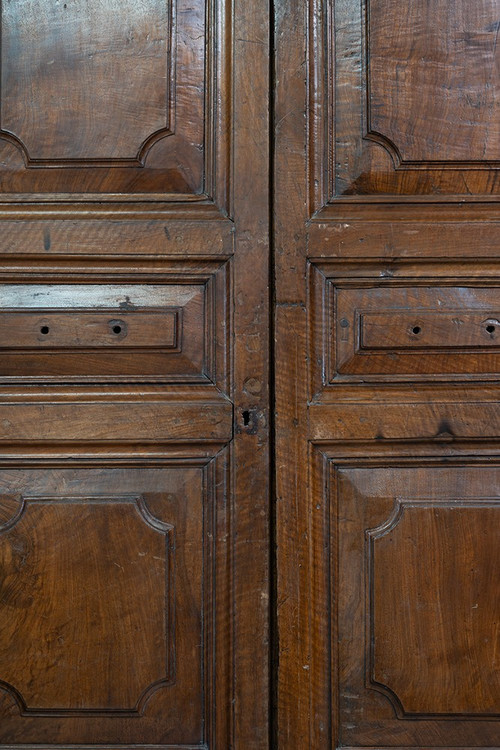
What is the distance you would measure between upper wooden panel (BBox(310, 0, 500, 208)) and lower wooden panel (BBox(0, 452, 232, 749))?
0.53 meters

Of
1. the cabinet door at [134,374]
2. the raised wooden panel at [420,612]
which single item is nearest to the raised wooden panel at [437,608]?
the raised wooden panel at [420,612]

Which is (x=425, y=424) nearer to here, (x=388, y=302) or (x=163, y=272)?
(x=388, y=302)

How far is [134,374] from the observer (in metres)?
0.88

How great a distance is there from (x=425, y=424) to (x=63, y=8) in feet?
2.84

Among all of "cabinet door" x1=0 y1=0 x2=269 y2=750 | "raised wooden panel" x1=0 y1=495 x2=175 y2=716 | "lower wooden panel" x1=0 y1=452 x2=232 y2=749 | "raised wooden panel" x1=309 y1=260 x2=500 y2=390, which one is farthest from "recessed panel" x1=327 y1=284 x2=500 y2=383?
"raised wooden panel" x1=0 y1=495 x2=175 y2=716

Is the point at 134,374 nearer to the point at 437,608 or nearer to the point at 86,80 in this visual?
the point at 86,80

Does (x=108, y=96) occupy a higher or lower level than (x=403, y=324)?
higher

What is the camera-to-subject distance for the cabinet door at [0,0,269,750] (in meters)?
0.85

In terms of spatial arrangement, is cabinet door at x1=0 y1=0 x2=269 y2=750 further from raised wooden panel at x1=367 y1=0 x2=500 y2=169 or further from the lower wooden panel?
raised wooden panel at x1=367 y1=0 x2=500 y2=169

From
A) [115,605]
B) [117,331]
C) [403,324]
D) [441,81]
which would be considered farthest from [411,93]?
[115,605]

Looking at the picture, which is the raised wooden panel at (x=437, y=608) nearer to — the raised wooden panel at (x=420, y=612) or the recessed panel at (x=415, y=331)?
the raised wooden panel at (x=420, y=612)

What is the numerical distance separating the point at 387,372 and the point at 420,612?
0.37m

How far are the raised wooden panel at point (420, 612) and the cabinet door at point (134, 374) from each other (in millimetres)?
135

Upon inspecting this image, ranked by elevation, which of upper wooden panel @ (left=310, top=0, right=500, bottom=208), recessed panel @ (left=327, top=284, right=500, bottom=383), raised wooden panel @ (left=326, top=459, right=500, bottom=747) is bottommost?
raised wooden panel @ (left=326, top=459, right=500, bottom=747)
